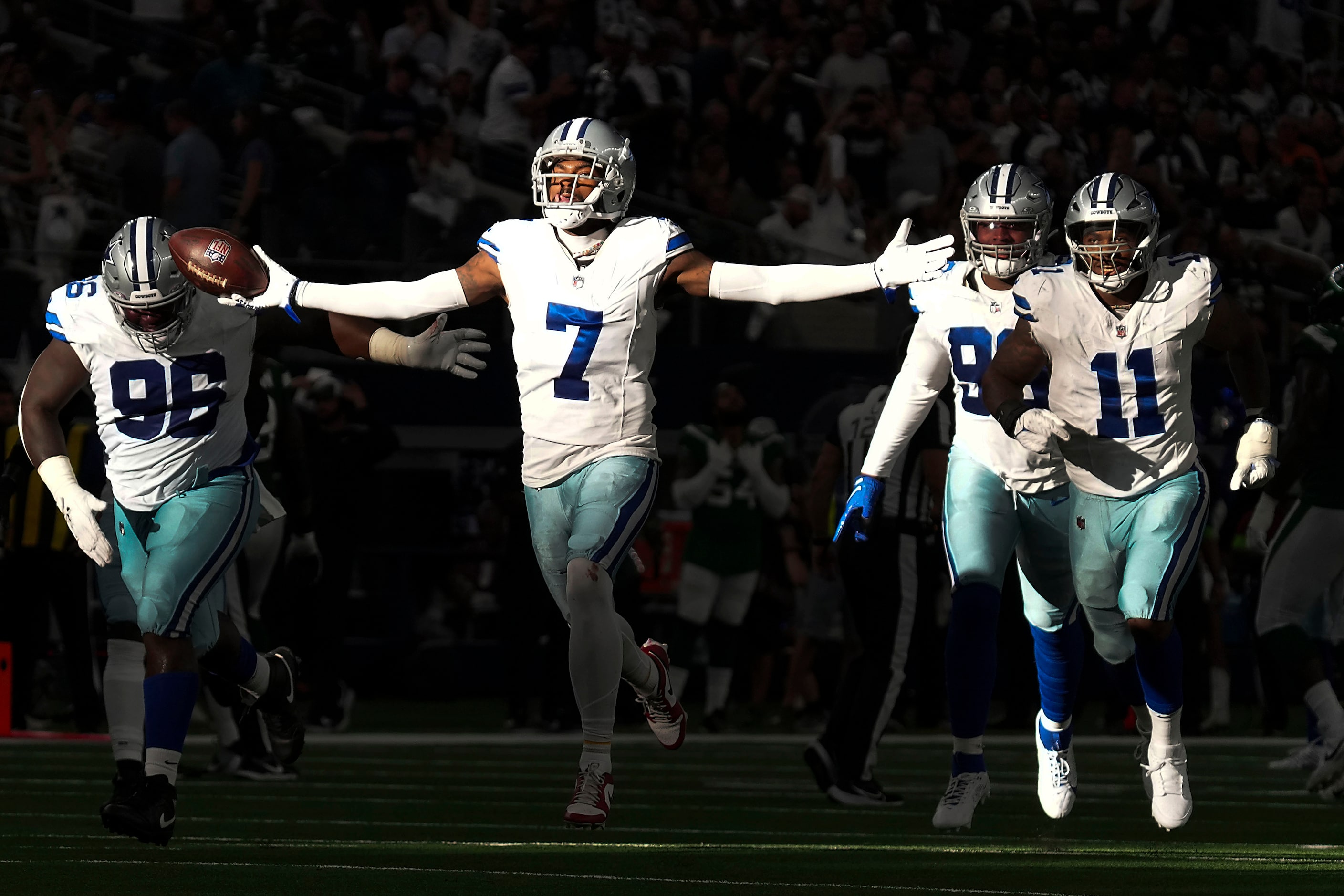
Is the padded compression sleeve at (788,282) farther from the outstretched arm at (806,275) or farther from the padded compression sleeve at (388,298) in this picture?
the padded compression sleeve at (388,298)

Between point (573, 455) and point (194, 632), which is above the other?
point (573, 455)

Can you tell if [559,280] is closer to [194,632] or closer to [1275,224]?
[194,632]

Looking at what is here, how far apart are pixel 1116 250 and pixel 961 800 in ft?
5.96

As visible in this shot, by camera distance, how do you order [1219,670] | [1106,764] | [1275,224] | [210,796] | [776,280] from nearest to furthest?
[776,280]
[210,796]
[1106,764]
[1219,670]
[1275,224]

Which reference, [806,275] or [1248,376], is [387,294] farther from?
[1248,376]

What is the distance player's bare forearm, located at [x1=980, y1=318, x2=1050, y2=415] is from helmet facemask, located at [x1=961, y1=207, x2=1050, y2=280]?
0.38m

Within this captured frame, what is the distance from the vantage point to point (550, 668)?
11.6 metres

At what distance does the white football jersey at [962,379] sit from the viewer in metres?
7.07

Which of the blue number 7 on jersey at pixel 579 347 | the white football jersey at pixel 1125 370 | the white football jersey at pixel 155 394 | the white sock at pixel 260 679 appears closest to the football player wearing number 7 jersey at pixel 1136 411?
the white football jersey at pixel 1125 370

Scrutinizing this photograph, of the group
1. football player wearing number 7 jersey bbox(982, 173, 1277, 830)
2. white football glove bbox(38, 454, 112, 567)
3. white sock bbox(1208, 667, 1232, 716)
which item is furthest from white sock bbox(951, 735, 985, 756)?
white sock bbox(1208, 667, 1232, 716)

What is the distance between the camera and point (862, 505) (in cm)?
703

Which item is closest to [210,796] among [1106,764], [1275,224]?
[1106,764]

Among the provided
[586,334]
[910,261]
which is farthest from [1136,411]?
[586,334]

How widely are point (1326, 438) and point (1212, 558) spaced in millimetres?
3860
